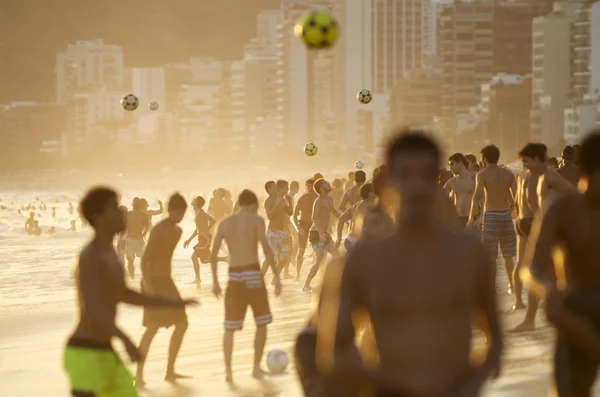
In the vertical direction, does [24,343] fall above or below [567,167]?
below

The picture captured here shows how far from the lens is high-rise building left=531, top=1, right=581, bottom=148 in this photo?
5379 inches

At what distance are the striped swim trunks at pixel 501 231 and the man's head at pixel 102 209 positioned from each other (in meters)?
7.83

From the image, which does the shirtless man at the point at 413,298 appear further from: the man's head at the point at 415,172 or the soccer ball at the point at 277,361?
the soccer ball at the point at 277,361

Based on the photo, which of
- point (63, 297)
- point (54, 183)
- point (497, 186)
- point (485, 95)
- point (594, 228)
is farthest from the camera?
point (54, 183)

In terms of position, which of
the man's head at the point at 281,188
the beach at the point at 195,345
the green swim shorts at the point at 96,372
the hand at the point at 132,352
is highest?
the hand at the point at 132,352

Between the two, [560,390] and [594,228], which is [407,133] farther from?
[560,390]

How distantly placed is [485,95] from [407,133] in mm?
154447

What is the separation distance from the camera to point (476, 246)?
3.57 meters

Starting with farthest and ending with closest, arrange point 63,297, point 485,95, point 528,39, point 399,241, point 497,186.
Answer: point 528,39
point 485,95
point 63,297
point 497,186
point 399,241

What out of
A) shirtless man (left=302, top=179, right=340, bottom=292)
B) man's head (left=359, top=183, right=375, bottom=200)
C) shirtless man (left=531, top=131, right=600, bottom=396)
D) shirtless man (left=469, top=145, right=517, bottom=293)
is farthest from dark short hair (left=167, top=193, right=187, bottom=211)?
shirtless man (left=302, top=179, right=340, bottom=292)

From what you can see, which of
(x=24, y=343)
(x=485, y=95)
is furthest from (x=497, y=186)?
(x=485, y=95)

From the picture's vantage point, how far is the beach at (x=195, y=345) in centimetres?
971

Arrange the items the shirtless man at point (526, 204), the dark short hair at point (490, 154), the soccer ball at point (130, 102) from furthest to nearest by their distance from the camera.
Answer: the soccer ball at point (130, 102), the dark short hair at point (490, 154), the shirtless man at point (526, 204)

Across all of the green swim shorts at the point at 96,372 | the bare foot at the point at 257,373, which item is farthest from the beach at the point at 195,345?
the green swim shorts at the point at 96,372
